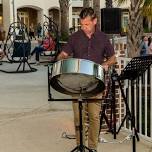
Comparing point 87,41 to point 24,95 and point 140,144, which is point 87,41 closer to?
point 140,144

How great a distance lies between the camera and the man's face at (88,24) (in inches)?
214

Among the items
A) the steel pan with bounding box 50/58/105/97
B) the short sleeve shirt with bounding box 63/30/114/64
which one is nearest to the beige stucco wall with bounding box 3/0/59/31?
the short sleeve shirt with bounding box 63/30/114/64

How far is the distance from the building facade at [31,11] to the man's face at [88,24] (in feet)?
147

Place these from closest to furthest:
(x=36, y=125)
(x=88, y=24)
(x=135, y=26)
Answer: (x=88, y=24) → (x=36, y=125) → (x=135, y=26)

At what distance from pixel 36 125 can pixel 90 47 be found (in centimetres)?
253

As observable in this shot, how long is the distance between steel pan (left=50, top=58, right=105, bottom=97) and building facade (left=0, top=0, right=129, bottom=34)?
45457mm

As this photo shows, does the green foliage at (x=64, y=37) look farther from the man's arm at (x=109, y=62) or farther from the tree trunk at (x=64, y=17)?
the man's arm at (x=109, y=62)

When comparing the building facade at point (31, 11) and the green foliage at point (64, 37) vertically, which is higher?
the building facade at point (31, 11)

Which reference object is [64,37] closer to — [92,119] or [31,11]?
[92,119]

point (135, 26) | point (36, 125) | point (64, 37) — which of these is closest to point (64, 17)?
point (64, 37)

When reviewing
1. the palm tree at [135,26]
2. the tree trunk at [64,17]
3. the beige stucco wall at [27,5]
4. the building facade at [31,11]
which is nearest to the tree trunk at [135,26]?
the palm tree at [135,26]

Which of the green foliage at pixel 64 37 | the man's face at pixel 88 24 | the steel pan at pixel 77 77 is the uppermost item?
the man's face at pixel 88 24

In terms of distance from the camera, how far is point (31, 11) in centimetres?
6144

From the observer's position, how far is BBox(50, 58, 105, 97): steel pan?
4.75 meters
